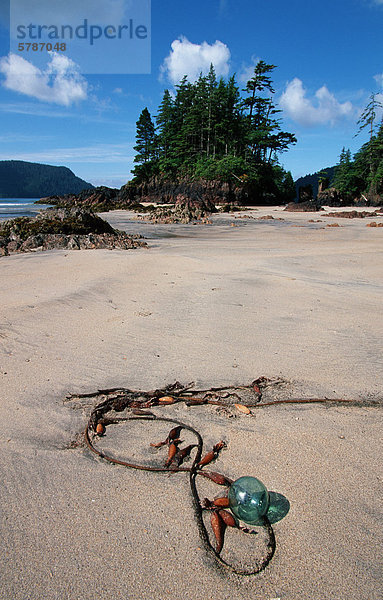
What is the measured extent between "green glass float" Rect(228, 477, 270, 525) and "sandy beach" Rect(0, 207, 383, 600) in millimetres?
109

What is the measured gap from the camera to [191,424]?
177 cm

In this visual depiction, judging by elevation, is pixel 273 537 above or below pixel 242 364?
below

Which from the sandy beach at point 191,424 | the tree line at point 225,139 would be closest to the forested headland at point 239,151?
the tree line at point 225,139

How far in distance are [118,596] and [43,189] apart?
4487 inches

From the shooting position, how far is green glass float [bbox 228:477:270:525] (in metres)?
1.17

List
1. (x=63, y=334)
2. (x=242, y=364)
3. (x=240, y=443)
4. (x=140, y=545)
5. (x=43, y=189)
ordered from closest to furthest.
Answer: (x=140, y=545), (x=240, y=443), (x=242, y=364), (x=63, y=334), (x=43, y=189)

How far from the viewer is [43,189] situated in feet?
330

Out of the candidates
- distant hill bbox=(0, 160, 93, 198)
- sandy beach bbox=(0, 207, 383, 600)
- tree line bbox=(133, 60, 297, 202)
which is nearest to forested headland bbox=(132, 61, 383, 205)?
tree line bbox=(133, 60, 297, 202)

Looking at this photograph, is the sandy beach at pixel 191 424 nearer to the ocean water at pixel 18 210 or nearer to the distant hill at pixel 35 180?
the ocean water at pixel 18 210

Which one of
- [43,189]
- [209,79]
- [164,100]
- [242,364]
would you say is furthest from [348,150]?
[43,189]

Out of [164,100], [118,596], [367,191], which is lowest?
[118,596]

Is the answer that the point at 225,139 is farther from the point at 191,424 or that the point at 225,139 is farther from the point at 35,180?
the point at 35,180

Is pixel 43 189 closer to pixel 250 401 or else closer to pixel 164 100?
pixel 164 100

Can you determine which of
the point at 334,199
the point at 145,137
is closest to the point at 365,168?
the point at 334,199
